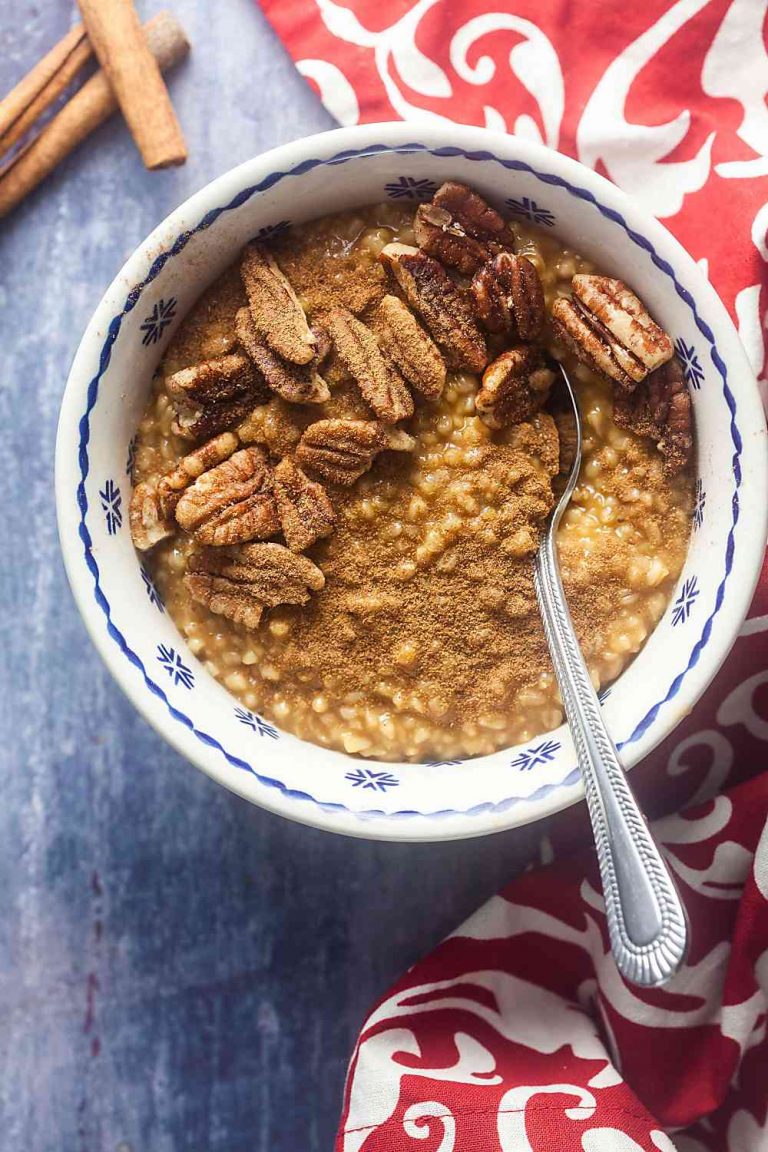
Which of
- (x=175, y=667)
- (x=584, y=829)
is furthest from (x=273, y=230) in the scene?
(x=584, y=829)

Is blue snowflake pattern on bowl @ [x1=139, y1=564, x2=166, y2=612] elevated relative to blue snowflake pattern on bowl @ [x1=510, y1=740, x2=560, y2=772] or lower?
elevated

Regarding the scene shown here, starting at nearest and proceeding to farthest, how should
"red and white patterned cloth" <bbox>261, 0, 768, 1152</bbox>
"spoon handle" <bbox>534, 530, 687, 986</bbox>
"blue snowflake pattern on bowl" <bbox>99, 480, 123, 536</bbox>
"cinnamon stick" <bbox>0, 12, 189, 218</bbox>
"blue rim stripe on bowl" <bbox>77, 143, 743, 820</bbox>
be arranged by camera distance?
"spoon handle" <bbox>534, 530, 687, 986</bbox>, "blue rim stripe on bowl" <bbox>77, 143, 743, 820</bbox>, "blue snowflake pattern on bowl" <bbox>99, 480, 123, 536</bbox>, "red and white patterned cloth" <bbox>261, 0, 768, 1152</bbox>, "cinnamon stick" <bbox>0, 12, 189, 218</bbox>

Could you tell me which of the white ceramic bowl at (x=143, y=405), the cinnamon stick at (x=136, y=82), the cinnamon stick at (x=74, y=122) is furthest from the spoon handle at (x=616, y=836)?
the cinnamon stick at (x=74, y=122)

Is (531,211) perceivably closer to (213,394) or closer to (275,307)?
(275,307)

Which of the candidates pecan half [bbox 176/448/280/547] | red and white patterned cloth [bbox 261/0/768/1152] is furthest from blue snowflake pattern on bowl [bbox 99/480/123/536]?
red and white patterned cloth [bbox 261/0/768/1152]

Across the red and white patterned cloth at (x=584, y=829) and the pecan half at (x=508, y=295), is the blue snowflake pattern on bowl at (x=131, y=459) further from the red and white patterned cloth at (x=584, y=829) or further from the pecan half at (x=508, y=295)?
the red and white patterned cloth at (x=584, y=829)

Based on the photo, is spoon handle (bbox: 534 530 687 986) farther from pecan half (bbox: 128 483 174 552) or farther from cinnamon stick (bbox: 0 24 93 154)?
cinnamon stick (bbox: 0 24 93 154)

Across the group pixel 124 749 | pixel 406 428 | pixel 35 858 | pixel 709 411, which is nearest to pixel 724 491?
pixel 709 411
